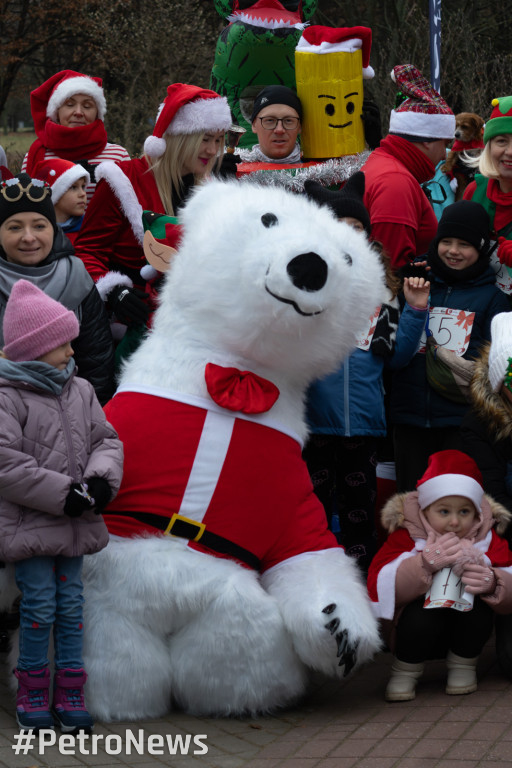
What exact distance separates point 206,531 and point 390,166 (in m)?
2.48

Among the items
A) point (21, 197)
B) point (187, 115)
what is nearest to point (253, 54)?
point (187, 115)

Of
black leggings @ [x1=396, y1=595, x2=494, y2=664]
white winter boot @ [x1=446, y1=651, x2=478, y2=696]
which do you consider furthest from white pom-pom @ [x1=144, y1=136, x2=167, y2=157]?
white winter boot @ [x1=446, y1=651, x2=478, y2=696]

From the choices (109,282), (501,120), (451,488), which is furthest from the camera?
(501,120)

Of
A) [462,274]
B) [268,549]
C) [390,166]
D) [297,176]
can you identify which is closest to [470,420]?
[462,274]

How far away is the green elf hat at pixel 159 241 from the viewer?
4.60 m

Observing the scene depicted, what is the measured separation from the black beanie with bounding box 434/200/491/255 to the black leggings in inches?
67.8

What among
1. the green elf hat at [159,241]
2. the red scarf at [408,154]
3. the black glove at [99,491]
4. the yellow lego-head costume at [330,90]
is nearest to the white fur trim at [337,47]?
the yellow lego-head costume at [330,90]

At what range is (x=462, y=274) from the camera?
500 centimetres

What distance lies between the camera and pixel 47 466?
3748mm

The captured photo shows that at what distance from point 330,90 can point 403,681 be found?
349 centimetres

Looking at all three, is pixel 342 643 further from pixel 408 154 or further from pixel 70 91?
pixel 70 91

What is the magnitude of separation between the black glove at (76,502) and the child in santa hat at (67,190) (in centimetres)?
207

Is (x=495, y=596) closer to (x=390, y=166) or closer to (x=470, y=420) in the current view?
(x=470, y=420)

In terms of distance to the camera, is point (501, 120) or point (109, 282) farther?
point (501, 120)
